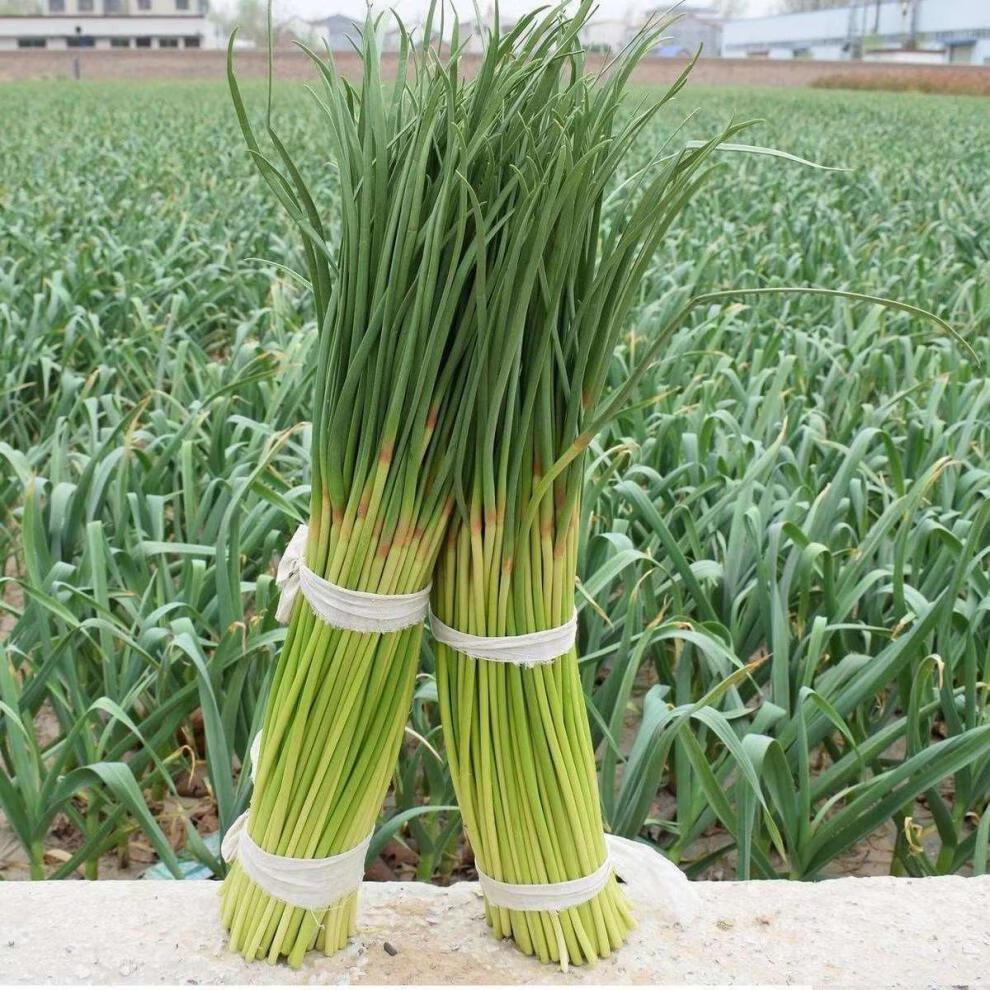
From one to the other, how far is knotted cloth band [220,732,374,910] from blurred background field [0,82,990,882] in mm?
346

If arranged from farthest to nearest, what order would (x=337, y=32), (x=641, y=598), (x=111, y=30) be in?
(x=111, y=30)
(x=641, y=598)
(x=337, y=32)

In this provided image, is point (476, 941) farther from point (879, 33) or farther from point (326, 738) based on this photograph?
point (879, 33)

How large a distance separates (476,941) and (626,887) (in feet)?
0.57

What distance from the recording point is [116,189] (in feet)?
20.8

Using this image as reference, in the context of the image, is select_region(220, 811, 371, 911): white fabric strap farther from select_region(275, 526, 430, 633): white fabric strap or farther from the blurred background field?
the blurred background field

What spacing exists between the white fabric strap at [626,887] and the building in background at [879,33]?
49962 millimetres

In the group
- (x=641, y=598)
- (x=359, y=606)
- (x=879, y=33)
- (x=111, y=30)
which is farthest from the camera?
(x=879, y=33)

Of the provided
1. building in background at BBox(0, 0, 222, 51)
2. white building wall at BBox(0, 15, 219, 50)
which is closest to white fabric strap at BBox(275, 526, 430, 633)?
building in background at BBox(0, 0, 222, 51)

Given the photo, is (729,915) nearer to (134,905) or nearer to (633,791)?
(633,791)

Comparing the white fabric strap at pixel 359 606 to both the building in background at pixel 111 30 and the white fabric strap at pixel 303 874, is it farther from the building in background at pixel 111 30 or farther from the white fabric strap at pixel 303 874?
the building in background at pixel 111 30

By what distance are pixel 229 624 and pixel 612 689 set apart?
1.85ft

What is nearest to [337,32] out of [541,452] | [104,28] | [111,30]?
[541,452]

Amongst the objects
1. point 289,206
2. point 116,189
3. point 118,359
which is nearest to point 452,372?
point 289,206

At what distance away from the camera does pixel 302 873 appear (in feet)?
3.37
